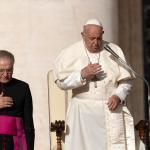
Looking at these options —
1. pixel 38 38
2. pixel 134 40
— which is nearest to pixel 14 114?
pixel 38 38

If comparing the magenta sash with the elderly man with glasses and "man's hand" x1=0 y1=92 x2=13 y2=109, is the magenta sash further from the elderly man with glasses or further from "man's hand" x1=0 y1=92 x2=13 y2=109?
"man's hand" x1=0 y1=92 x2=13 y2=109

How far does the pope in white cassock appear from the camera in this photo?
7848mm

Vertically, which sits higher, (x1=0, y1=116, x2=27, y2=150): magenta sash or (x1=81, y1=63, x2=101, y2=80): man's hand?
(x1=81, y1=63, x2=101, y2=80): man's hand

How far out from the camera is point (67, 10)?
918cm

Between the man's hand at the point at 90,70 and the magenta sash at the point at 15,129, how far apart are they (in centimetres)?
106

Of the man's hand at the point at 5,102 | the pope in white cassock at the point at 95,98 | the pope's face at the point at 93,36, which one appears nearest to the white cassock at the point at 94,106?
the pope in white cassock at the point at 95,98

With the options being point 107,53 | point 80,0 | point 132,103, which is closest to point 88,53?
point 107,53

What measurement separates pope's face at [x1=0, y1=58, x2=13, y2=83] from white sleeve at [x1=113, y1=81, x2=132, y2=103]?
1489mm

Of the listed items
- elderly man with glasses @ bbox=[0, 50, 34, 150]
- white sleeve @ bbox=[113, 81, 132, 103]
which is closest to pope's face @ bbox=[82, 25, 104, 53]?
white sleeve @ bbox=[113, 81, 132, 103]

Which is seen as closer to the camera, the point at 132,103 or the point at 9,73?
the point at 9,73

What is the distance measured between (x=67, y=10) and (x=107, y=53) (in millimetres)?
1253

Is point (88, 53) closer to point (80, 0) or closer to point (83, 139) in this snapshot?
point (83, 139)

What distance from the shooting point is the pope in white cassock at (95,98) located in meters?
7.85

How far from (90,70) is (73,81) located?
0.24 m
